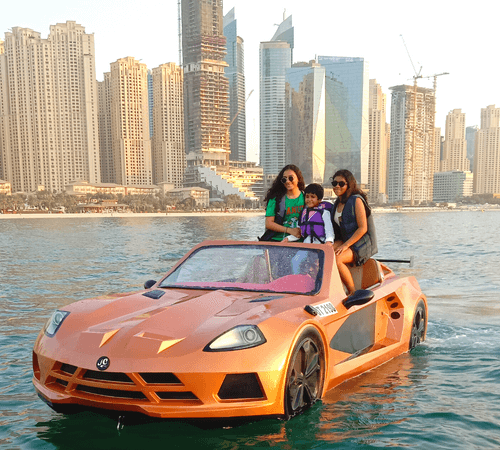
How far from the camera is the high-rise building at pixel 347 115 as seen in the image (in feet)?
570

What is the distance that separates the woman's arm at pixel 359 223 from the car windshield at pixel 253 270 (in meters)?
0.93

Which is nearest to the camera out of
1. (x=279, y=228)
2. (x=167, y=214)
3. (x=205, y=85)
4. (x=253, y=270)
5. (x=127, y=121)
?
(x=253, y=270)

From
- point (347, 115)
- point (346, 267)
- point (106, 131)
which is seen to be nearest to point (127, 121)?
point (106, 131)

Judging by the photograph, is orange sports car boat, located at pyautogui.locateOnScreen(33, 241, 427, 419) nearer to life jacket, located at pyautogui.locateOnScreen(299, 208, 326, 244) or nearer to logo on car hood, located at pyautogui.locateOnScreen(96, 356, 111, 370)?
logo on car hood, located at pyautogui.locateOnScreen(96, 356, 111, 370)

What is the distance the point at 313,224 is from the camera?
5.30 metres

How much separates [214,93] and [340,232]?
598 feet

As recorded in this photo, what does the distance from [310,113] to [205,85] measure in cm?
3714

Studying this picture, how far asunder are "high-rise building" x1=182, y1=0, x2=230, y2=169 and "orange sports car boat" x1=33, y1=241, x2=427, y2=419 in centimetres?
17021

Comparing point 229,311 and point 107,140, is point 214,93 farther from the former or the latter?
point 229,311

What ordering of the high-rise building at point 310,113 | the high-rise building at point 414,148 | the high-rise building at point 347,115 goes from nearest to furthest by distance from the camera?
the high-rise building at point 347,115 < the high-rise building at point 310,113 < the high-rise building at point 414,148

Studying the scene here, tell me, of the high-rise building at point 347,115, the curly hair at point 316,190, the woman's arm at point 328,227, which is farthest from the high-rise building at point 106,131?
the woman's arm at point 328,227

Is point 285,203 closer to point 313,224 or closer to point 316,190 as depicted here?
point 316,190

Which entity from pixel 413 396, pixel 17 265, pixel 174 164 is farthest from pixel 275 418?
pixel 174 164

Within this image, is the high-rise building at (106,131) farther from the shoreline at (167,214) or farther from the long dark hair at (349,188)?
the long dark hair at (349,188)
